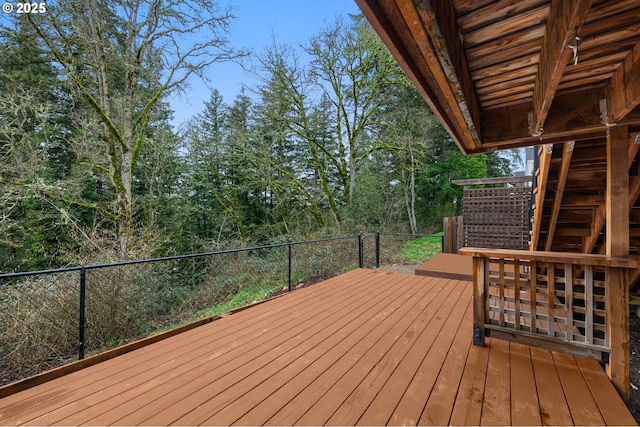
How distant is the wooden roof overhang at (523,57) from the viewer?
2.84ft

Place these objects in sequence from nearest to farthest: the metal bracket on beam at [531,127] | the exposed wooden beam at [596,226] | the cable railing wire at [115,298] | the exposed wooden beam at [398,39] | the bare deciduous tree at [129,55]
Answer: the exposed wooden beam at [398,39]
the metal bracket on beam at [531,127]
the exposed wooden beam at [596,226]
the cable railing wire at [115,298]
the bare deciduous tree at [129,55]

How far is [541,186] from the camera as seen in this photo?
265cm

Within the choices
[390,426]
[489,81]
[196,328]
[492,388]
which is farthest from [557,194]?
[196,328]

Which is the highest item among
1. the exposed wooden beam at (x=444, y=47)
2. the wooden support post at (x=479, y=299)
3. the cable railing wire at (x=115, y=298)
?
the exposed wooden beam at (x=444, y=47)

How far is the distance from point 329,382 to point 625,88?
2374mm

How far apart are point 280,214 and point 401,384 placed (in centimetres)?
863

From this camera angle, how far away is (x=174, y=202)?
7.45 meters

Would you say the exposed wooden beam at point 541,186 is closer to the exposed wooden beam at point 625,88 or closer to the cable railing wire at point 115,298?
the exposed wooden beam at point 625,88

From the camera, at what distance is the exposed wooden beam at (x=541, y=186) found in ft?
7.93

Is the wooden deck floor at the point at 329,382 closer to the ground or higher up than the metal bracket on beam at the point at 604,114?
closer to the ground

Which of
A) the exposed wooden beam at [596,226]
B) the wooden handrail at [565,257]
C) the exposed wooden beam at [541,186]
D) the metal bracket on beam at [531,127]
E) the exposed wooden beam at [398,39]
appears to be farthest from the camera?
the exposed wooden beam at [596,226]

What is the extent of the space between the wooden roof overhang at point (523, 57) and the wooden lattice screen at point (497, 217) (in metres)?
4.43

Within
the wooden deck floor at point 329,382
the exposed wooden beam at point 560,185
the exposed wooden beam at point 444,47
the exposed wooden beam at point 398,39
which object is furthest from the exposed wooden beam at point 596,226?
the exposed wooden beam at point 398,39

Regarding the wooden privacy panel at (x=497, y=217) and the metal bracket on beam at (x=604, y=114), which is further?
the wooden privacy panel at (x=497, y=217)
